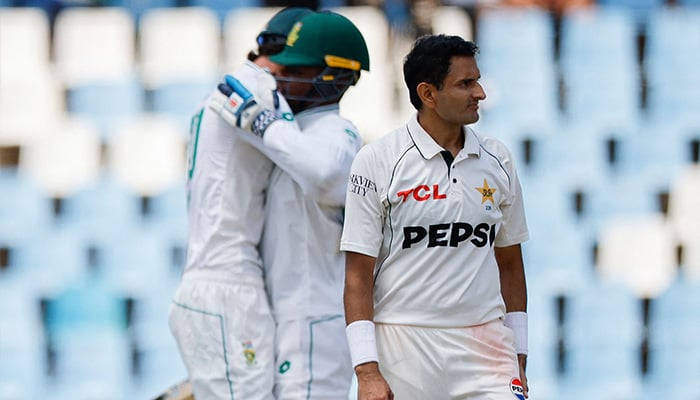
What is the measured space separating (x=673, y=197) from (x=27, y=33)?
4.33m

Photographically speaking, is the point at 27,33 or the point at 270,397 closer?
the point at 270,397

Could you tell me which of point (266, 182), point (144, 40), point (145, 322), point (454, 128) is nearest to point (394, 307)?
point (454, 128)

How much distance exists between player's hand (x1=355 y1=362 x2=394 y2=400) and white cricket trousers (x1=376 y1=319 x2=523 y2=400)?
83mm

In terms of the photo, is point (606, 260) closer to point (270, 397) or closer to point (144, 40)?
point (144, 40)

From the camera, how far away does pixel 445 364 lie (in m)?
3.20

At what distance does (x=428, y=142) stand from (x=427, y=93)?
0.42 ft

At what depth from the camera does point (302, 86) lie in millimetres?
3906

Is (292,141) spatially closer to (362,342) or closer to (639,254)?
(362,342)

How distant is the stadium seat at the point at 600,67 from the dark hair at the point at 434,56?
16.5ft

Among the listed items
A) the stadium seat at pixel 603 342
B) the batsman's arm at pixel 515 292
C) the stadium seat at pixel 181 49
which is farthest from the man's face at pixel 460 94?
the stadium seat at pixel 181 49

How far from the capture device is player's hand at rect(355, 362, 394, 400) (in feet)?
10.2

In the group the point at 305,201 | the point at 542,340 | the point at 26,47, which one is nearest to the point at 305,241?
the point at 305,201

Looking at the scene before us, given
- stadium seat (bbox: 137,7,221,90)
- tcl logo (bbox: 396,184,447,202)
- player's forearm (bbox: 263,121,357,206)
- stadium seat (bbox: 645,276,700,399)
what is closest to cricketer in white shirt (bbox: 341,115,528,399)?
tcl logo (bbox: 396,184,447,202)

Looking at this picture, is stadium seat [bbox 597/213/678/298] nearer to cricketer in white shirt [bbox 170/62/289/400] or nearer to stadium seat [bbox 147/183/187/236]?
stadium seat [bbox 147/183/187/236]
